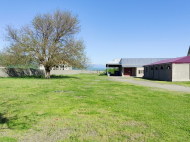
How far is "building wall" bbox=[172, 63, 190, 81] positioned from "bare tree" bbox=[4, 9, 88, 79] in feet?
43.2

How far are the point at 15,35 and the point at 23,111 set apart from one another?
21.0 meters

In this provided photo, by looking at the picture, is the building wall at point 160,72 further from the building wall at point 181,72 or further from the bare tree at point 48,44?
the bare tree at point 48,44

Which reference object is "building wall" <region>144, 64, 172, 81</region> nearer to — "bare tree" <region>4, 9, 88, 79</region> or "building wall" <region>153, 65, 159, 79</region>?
"building wall" <region>153, 65, 159, 79</region>

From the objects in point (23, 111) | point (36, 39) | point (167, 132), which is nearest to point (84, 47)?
point (36, 39)

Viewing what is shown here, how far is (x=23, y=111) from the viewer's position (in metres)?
5.31

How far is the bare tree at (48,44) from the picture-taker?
22172 mm

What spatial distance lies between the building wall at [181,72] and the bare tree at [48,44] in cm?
1316

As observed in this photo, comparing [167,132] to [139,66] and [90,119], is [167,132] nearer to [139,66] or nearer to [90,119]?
[90,119]

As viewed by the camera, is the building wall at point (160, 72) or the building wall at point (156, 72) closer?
the building wall at point (160, 72)

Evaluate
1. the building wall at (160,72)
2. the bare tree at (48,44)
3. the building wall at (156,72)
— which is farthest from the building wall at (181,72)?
the bare tree at (48,44)

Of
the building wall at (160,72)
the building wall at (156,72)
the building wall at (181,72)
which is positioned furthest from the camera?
the building wall at (156,72)

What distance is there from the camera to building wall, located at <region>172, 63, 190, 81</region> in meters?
21.3

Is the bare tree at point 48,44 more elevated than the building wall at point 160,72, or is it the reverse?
the bare tree at point 48,44

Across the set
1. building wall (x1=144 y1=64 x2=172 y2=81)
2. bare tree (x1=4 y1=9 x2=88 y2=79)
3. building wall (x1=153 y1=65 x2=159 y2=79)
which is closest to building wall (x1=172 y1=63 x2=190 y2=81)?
building wall (x1=144 y1=64 x2=172 y2=81)
